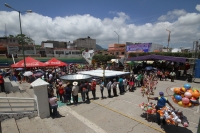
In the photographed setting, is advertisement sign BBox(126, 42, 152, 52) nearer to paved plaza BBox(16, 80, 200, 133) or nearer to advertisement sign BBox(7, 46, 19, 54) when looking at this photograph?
paved plaza BBox(16, 80, 200, 133)

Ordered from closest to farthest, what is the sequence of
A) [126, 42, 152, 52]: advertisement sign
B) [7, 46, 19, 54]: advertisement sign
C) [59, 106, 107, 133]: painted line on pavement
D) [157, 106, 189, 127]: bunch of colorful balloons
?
[157, 106, 189, 127]: bunch of colorful balloons, [59, 106, 107, 133]: painted line on pavement, [126, 42, 152, 52]: advertisement sign, [7, 46, 19, 54]: advertisement sign

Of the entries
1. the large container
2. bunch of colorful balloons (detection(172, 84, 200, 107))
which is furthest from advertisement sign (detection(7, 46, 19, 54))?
the large container

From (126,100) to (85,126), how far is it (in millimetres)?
4399

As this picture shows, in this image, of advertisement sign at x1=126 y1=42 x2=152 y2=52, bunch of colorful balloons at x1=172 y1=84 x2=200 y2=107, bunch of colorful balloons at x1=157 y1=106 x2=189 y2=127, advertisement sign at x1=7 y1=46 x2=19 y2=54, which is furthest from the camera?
advertisement sign at x1=7 y1=46 x2=19 y2=54

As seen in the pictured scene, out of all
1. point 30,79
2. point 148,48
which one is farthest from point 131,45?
point 30,79

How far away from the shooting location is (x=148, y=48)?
73.6 feet

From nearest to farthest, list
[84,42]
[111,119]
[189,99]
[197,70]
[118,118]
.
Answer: [189,99], [111,119], [118,118], [197,70], [84,42]

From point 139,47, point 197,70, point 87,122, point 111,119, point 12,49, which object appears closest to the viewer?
point 87,122

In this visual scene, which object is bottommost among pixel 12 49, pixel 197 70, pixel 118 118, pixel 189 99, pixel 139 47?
pixel 118 118

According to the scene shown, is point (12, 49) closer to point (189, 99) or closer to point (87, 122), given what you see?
point (87, 122)

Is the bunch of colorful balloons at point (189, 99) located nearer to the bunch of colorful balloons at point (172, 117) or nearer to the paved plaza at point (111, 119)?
the bunch of colorful balloons at point (172, 117)

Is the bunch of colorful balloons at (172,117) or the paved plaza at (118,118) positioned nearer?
the bunch of colorful balloons at (172,117)

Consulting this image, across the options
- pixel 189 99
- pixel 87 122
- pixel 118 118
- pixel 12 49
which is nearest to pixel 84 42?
pixel 12 49

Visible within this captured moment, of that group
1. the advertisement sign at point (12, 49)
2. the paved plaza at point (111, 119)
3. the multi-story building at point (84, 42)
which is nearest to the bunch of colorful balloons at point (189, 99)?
the paved plaza at point (111, 119)
